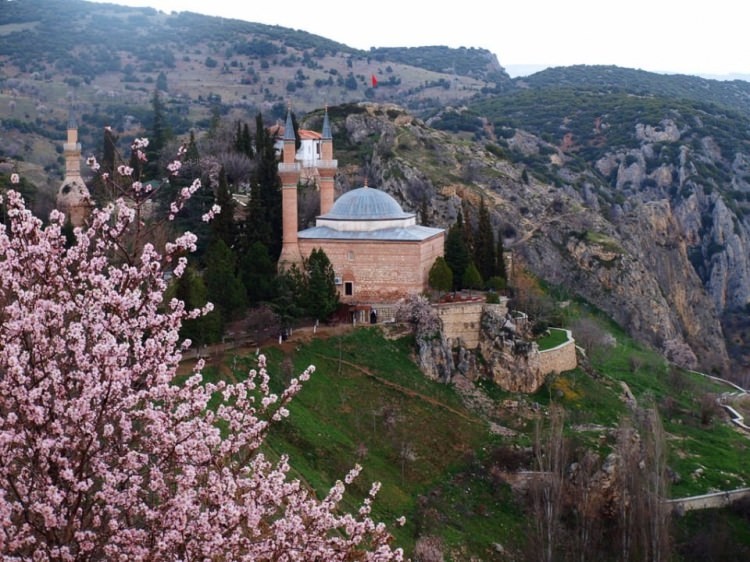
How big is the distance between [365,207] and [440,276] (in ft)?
12.3

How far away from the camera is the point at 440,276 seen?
1236 inches

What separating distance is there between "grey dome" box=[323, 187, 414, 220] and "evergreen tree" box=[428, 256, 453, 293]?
248cm

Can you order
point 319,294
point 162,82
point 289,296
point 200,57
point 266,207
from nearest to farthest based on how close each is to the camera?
point 289,296, point 319,294, point 266,207, point 162,82, point 200,57

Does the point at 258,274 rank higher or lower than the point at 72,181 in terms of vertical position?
lower

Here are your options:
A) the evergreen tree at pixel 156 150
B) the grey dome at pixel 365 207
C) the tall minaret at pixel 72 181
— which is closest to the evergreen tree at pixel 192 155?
the evergreen tree at pixel 156 150

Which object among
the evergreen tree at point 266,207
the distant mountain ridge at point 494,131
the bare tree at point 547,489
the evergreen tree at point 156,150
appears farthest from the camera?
the distant mountain ridge at point 494,131

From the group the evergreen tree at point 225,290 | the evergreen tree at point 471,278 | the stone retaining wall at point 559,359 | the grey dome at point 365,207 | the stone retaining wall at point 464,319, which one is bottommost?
the stone retaining wall at point 559,359

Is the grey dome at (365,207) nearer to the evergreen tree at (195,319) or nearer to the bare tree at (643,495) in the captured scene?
the evergreen tree at (195,319)

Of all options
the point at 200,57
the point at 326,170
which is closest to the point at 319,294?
the point at 326,170

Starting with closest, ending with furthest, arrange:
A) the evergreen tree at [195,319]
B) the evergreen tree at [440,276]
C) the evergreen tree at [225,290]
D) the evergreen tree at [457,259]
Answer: the evergreen tree at [195,319], the evergreen tree at [225,290], the evergreen tree at [440,276], the evergreen tree at [457,259]

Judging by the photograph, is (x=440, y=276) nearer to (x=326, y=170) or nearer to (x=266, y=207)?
(x=326, y=170)

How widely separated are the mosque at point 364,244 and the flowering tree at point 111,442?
21.8 meters

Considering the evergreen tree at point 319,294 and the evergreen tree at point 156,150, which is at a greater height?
the evergreen tree at point 156,150

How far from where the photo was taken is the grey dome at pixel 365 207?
106 ft
